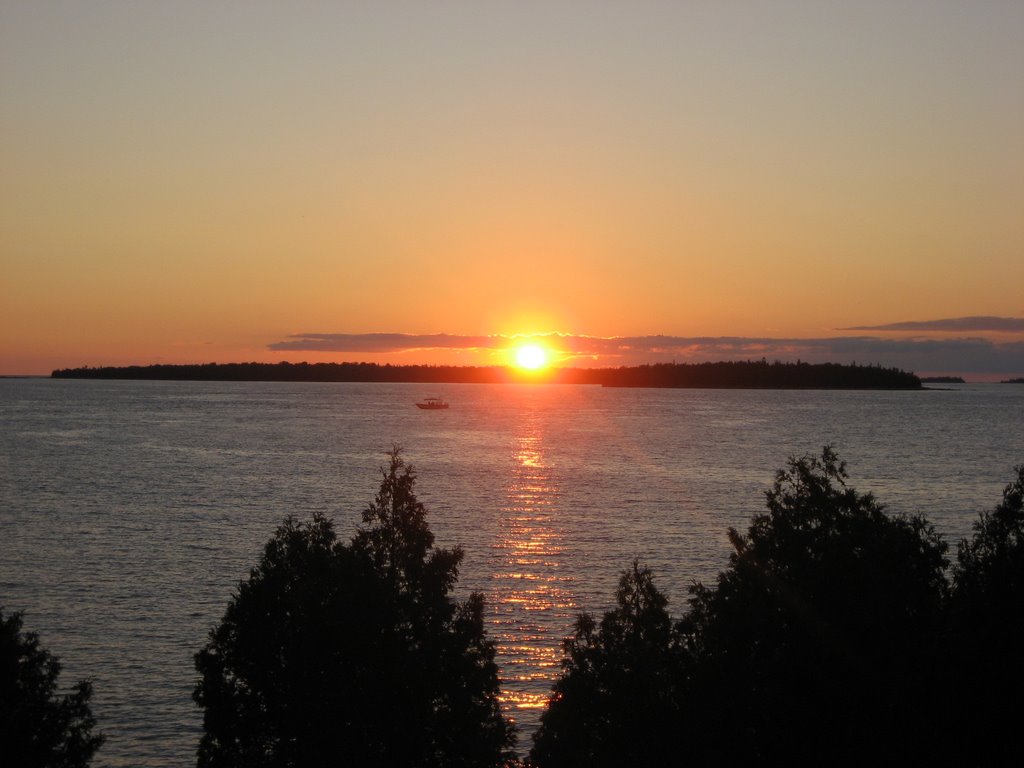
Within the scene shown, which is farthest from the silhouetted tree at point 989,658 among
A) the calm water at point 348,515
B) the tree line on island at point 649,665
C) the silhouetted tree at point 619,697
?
the calm water at point 348,515

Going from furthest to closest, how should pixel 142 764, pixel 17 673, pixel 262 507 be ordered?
1. pixel 262 507
2. pixel 142 764
3. pixel 17 673

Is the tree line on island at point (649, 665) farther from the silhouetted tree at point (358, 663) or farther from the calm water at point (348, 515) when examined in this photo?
the calm water at point (348, 515)

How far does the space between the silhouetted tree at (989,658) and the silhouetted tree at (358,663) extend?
8.64 m

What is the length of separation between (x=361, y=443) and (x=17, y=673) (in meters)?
125

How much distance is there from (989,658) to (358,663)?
38.4 feet

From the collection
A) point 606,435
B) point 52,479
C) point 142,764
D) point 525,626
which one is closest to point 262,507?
point 52,479

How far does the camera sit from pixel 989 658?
1939cm

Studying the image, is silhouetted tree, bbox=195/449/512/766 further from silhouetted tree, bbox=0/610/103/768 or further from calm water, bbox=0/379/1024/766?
calm water, bbox=0/379/1024/766

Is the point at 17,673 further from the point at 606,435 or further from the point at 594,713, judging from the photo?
the point at 606,435

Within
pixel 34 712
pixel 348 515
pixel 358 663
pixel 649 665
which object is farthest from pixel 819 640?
pixel 348 515

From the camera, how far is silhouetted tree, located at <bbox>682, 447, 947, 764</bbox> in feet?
63.7

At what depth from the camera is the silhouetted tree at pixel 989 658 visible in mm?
18984

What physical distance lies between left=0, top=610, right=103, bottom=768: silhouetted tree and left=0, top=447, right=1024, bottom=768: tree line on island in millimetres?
41

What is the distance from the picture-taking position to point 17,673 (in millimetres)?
19781
